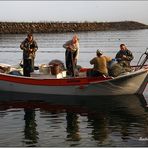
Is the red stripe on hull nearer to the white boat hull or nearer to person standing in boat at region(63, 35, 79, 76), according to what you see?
the white boat hull

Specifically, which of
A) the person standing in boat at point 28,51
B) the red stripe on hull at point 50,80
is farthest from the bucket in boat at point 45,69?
the red stripe on hull at point 50,80

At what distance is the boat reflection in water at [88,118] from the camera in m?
11.1

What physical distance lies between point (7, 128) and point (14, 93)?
5.74 metres

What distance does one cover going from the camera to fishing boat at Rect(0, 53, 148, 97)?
54.2ft

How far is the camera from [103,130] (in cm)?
1205

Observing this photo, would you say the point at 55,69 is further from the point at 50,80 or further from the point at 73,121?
the point at 73,121

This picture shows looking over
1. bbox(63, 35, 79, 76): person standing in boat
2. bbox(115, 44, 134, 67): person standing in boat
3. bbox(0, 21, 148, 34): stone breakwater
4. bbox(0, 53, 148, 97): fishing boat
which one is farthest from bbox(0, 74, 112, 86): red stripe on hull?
bbox(0, 21, 148, 34): stone breakwater

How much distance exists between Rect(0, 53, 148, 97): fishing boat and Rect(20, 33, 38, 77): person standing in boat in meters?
0.35

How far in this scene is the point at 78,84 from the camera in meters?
16.8

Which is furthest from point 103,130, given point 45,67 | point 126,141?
point 45,67

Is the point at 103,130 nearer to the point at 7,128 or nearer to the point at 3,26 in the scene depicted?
the point at 7,128

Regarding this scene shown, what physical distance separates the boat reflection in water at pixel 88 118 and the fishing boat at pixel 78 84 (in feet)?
0.93

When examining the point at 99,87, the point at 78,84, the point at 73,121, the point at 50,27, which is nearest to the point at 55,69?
the point at 78,84

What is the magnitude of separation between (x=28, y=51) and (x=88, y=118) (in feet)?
17.2
